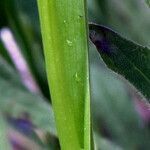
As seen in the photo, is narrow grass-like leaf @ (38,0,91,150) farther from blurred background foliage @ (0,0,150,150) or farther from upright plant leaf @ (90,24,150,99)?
blurred background foliage @ (0,0,150,150)

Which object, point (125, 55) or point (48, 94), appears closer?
point (125, 55)

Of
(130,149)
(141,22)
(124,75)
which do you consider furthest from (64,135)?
(141,22)

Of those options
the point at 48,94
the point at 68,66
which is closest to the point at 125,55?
the point at 68,66

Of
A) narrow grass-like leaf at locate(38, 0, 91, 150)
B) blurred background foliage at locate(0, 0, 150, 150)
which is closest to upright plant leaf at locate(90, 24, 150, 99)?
narrow grass-like leaf at locate(38, 0, 91, 150)

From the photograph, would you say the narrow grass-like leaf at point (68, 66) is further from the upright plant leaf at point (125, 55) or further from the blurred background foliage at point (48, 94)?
the blurred background foliage at point (48, 94)

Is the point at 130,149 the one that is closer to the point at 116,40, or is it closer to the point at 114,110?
the point at 114,110

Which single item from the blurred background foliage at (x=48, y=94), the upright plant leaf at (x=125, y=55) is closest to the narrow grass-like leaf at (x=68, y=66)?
the upright plant leaf at (x=125, y=55)

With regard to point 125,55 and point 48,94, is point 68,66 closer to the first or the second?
point 125,55
